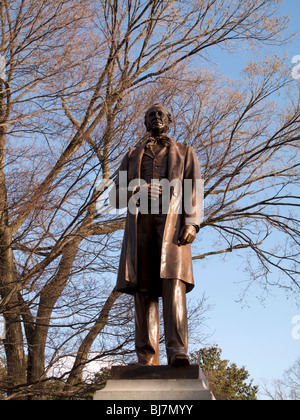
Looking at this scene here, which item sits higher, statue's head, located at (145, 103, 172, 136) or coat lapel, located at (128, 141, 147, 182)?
statue's head, located at (145, 103, 172, 136)

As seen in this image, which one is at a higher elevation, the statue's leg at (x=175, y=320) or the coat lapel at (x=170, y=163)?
the coat lapel at (x=170, y=163)

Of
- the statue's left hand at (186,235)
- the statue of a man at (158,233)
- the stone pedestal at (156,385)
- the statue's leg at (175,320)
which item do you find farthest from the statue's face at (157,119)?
the stone pedestal at (156,385)

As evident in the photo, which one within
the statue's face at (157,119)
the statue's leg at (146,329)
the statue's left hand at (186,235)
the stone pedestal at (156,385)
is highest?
the statue's face at (157,119)

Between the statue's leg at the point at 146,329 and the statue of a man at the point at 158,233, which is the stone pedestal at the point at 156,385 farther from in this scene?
the statue's leg at the point at 146,329

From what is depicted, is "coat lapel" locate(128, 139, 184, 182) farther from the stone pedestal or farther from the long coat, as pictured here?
the stone pedestal

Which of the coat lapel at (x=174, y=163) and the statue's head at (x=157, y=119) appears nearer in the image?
the coat lapel at (x=174, y=163)

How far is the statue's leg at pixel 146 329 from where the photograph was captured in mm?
4266

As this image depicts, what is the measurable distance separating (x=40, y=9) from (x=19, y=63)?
80cm

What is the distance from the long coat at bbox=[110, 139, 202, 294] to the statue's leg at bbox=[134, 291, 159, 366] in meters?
0.15

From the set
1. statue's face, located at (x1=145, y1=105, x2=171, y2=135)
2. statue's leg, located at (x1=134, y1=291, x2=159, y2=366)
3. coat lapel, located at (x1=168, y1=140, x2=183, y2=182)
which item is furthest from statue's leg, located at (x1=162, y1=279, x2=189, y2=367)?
statue's face, located at (x1=145, y1=105, x2=171, y2=135)

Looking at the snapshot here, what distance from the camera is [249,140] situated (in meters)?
11.1

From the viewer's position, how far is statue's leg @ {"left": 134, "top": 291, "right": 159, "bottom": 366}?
14.0 ft

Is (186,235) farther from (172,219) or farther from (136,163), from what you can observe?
(136,163)
